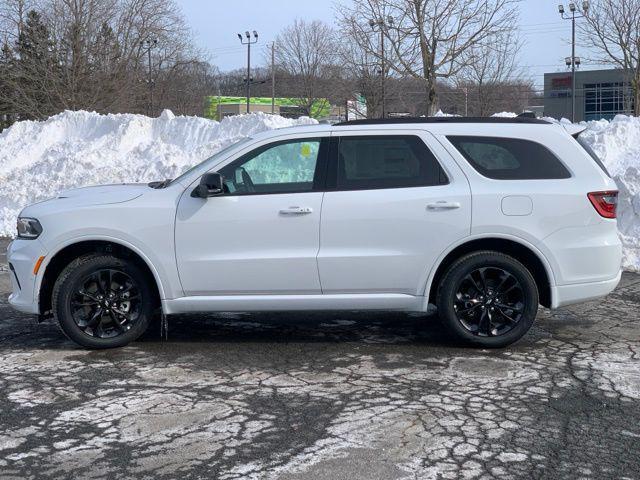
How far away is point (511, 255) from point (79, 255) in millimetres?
3537

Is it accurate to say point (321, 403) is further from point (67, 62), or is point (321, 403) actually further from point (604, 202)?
point (67, 62)

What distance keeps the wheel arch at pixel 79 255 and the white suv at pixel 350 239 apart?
0.6 inches

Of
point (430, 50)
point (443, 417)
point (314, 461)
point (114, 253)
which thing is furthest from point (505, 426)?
point (430, 50)

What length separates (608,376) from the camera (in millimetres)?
5910

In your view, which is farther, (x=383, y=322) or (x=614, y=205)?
(x=383, y=322)

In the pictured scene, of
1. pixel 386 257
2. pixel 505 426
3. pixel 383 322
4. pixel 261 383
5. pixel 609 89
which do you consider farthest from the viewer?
pixel 609 89

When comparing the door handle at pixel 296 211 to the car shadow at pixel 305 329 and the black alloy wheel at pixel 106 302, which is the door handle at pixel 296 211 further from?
the black alloy wheel at pixel 106 302

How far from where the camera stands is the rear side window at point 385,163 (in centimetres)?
664

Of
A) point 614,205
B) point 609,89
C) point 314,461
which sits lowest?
point 314,461

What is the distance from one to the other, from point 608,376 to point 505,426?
1403 mm

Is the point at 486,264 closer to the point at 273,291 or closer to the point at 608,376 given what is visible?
the point at 608,376

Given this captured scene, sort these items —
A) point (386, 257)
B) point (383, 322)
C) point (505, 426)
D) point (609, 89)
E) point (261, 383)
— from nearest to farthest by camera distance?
point (505, 426)
point (261, 383)
point (386, 257)
point (383, 322)
point (609, 89)

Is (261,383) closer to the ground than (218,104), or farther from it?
closer to the ground

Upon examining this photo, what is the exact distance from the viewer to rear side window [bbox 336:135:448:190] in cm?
664
